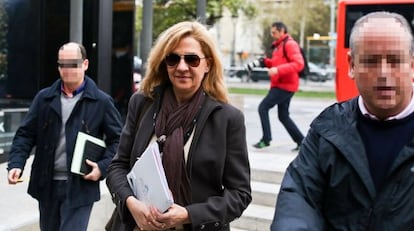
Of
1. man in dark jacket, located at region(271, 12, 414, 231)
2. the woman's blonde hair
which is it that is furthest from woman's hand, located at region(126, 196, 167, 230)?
man in dark jacket, located at region(271, 12, 414, 231)

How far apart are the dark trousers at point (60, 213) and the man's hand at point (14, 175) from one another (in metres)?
0.23

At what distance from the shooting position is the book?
380 cm

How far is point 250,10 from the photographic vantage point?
24.8 meters

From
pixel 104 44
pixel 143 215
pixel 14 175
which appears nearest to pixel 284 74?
pixel 104 44

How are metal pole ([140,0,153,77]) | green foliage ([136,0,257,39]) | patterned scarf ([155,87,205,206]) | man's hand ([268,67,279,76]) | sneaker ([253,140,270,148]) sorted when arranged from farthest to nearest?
green foliage ([136,0,257,39]), metal pole ([140,0,153,77]), sneaker ([253,140,270,148]), man's hand ([268,67,279,76]), patterned scarf ([155,87,205,206])

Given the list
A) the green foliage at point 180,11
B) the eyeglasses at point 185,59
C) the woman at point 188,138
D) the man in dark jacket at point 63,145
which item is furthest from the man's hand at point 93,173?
the green foliage at point 180,11

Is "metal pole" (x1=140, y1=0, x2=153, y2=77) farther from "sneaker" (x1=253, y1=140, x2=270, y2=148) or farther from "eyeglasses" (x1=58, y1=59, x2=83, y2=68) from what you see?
"eyeglasses" (x1=58, y1=59, x2=83, y2=68)

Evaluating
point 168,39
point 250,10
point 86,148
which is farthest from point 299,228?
point 250,10

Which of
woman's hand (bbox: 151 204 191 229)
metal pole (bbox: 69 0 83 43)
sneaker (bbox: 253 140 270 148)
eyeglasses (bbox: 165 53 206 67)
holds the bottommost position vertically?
sneaker (bbox: 253 140 270 148)

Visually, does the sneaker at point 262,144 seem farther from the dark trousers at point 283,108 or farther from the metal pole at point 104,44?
the metal pole at point 104,44

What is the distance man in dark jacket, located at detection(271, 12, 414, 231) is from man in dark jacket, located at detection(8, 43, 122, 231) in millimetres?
2265

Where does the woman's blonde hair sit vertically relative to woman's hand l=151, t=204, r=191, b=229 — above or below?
above

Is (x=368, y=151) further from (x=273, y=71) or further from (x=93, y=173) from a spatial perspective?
(x=273, y=71)

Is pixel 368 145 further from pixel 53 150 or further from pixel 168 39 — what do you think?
pixel 53 150
